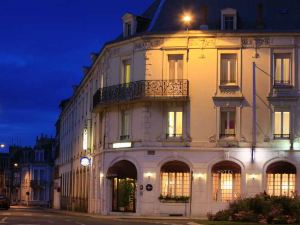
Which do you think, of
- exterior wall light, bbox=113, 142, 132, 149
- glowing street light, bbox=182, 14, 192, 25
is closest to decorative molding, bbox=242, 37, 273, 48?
glowing street light, bbox=182, 14, 192, 25

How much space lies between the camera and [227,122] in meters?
45.3

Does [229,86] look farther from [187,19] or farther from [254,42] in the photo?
[187,19]

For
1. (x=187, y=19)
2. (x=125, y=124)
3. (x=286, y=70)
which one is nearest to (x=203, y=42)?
(x=187, y=19)

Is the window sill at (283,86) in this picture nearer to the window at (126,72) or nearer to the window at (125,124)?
the window at (126,72)

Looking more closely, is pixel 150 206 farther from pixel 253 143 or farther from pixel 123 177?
pixel 253 143

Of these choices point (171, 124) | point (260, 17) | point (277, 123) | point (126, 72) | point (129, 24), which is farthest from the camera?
point (129, 24)

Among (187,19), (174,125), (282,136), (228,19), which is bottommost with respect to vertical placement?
(282,136)

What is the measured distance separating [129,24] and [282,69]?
10.7m

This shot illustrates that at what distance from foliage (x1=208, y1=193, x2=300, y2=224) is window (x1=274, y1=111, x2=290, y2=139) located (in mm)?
9442

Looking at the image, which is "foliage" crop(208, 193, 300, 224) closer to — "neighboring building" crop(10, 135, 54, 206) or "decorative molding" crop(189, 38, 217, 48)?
"decorative molding" crop(189, 38, 217, 48)

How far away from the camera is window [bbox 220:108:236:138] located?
1781 inches

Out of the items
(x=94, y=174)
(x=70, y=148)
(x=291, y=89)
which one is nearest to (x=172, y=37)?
(x=291, y=89)

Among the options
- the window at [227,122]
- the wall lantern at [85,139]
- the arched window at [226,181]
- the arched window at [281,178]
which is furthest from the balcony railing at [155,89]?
the wall lantern at [85,139]

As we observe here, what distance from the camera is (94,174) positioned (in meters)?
52.6
